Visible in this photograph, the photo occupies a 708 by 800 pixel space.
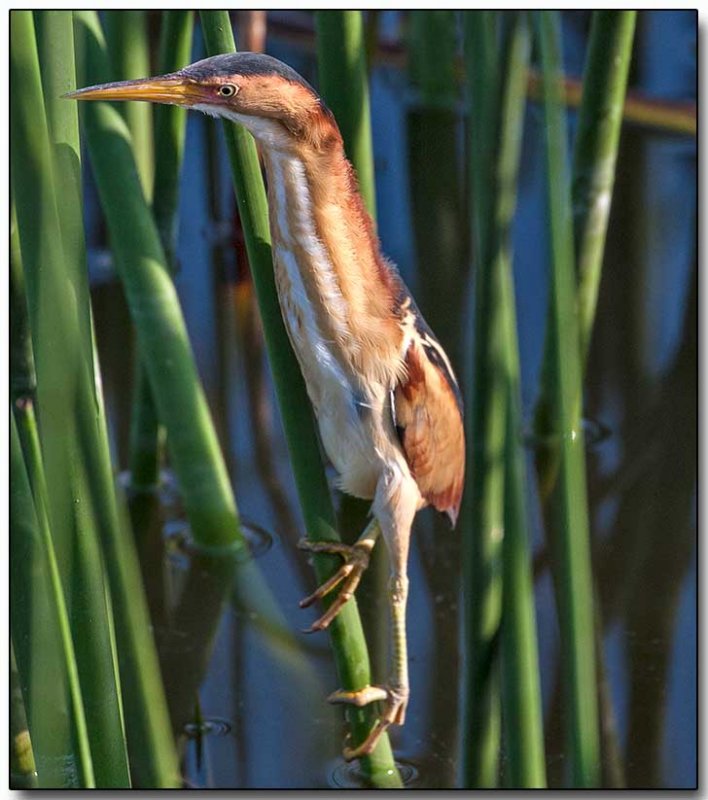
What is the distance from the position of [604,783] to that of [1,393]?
97 cm

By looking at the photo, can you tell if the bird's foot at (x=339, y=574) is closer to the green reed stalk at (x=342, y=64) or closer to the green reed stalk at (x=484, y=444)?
the green reed stalk at (x=484, y=444)

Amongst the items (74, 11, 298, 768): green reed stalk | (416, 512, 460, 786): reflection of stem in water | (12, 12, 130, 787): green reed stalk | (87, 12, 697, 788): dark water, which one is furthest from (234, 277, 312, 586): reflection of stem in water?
(12, 12, 130, 787): green reed stalk

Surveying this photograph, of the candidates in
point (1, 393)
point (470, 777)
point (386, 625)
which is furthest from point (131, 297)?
point (470, 777)

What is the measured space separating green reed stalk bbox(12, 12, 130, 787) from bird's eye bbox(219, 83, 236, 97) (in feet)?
0.47

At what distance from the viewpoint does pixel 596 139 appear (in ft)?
6.43

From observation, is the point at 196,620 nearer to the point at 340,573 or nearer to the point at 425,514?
the point at 425,514

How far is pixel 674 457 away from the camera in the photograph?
2.33 meters

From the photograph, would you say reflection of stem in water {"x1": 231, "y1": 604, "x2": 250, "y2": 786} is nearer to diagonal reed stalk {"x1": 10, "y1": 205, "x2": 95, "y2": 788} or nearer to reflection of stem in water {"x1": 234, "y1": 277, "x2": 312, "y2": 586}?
reflection of stem in water {"x1": 234, "y1": 277, "x2": 312, "y2": 586}

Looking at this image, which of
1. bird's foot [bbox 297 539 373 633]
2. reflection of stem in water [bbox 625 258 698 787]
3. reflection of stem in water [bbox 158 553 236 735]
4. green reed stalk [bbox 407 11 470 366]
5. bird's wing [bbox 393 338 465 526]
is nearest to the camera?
bird's foot [bbox 297 539 373 633]

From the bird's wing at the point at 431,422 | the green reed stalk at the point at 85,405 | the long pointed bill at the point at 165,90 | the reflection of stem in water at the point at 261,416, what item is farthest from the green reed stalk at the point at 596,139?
the green reed stalk at the point at 85,405

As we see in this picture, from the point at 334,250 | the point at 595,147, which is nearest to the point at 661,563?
the point at 595,147

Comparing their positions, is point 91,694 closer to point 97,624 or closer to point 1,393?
point 97,624

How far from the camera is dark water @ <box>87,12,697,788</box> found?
6.23 ft

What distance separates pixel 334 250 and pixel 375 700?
503mm
